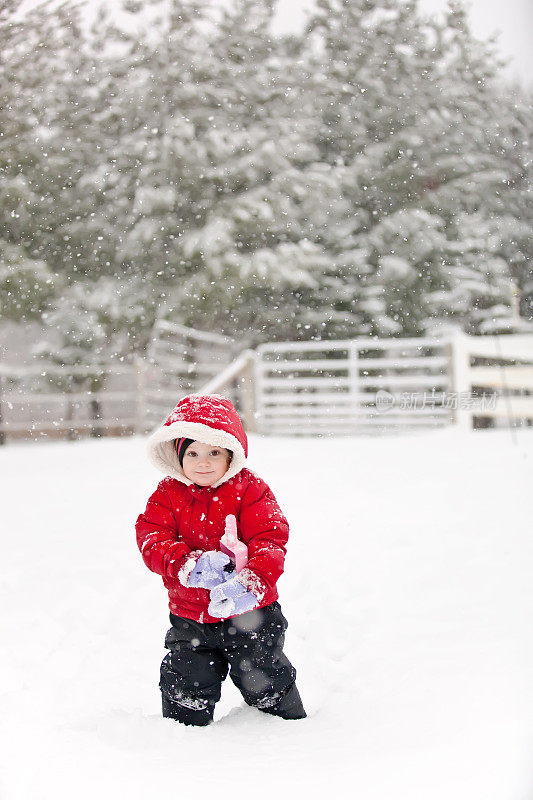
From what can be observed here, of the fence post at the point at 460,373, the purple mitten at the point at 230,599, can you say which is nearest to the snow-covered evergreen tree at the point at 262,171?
the fence post at the point at 460,373

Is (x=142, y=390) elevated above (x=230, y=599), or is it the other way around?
(x=142, y=390)

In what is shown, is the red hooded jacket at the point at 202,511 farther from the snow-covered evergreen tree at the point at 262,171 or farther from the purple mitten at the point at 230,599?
the snow-covered evergreen tree at the point at 262,171

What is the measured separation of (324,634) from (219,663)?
675 millimetres

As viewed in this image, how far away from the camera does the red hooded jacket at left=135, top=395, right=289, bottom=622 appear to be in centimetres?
121

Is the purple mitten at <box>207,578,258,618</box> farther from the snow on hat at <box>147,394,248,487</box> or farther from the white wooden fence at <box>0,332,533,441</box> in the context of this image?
the white wooden fence at <box>0,332,533,441</box>

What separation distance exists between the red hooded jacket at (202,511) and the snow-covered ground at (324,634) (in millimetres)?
268

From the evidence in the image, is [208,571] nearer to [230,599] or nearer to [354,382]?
[230,599]

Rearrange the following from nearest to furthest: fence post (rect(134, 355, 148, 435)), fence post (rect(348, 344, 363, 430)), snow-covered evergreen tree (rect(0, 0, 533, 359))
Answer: snow-covered evergreen tree (rect(0, 0, 533, 359)) → fence post (rect(348, 344, 363, 430)) → fence post (rect(134, 355, 148, 435))

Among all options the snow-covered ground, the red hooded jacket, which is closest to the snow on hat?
the red hooded jacket

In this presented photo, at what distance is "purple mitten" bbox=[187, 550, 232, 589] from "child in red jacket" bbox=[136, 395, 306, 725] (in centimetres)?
3

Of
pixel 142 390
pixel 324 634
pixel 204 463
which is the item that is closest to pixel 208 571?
pixel 204 463

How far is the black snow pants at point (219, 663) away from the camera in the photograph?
126cm

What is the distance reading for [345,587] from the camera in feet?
6.97

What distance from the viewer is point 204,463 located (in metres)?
1.24
